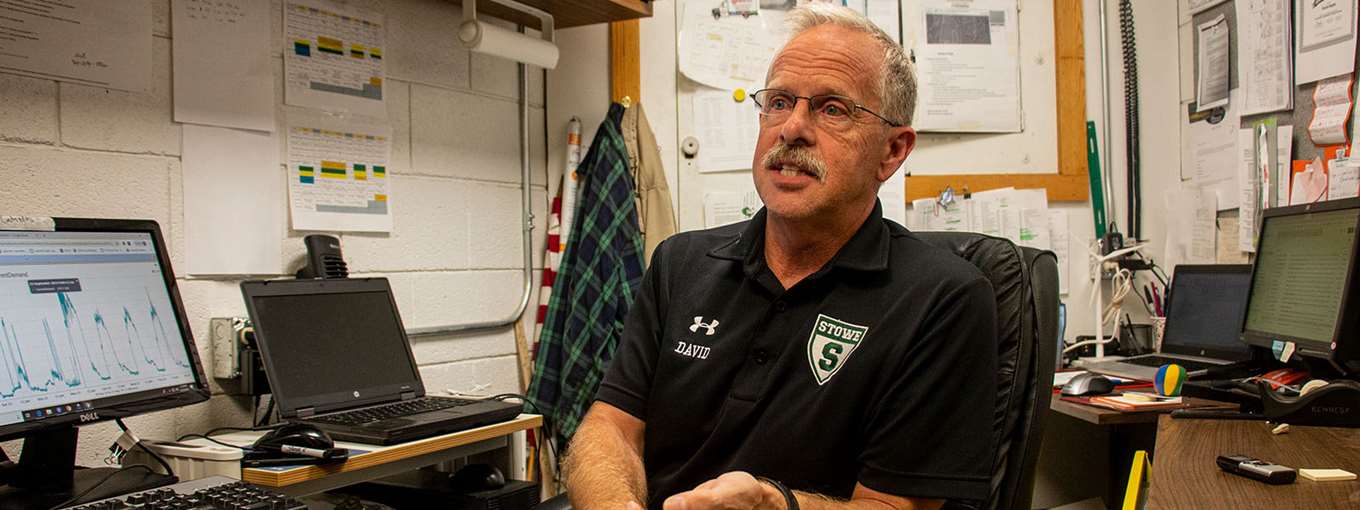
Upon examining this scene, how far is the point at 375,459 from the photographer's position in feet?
5.59

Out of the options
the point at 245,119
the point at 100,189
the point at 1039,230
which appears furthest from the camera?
the point at 1039,230

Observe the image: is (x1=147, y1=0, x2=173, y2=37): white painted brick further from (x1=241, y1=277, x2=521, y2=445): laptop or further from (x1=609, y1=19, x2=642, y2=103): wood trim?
(x1=609, y1=19, x2=642, y2=103): wood trim

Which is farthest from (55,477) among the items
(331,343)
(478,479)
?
(478,479)

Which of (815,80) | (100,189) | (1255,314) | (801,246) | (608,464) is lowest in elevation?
(608,464)

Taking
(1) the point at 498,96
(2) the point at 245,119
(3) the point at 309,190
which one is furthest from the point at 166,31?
(1) the point at 498,96

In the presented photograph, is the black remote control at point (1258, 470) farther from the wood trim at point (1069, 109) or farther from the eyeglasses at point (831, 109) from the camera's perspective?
the wood trim at point (1069, 109)

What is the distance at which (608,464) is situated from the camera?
1.44m

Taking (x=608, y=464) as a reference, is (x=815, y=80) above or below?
above

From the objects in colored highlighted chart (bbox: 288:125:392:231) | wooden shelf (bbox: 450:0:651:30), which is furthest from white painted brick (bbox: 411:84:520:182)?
wooden shelf (bbox: 450:0:651:30)

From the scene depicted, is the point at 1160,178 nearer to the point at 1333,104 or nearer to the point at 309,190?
the point at 1333,104

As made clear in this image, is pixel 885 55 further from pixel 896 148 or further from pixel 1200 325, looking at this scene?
pixel 1200 325

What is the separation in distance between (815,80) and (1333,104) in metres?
1.66

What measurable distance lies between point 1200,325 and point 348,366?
89.3 inches

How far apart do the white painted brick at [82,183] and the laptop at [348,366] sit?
0.27 m
